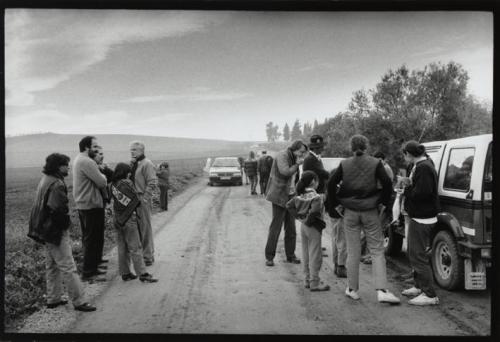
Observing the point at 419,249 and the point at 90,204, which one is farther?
the point at 90,204

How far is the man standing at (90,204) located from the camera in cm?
600

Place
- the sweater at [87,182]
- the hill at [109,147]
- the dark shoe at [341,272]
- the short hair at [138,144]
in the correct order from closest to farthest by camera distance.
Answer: the hill at [109,147] → the short hair at [138,144] → the sweater at [87,182] → the dark shoe at [341,272]

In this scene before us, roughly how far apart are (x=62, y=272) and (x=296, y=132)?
138 inches

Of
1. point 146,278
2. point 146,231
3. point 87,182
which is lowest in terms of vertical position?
point 146,278

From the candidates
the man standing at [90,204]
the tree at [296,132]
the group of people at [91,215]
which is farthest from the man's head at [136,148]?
the tree at [296,132]

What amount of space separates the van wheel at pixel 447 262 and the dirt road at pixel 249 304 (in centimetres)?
19

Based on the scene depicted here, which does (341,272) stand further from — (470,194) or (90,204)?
(90,204)

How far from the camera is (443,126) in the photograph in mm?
6039

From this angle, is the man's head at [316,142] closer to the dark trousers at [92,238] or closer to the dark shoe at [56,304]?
the dark trousers at [92,238]

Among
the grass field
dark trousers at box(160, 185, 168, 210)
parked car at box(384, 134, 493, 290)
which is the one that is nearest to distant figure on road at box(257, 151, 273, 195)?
dark trousers at box(160, 185, 168, 210)

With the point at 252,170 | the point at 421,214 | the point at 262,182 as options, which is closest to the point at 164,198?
Result: the point at 262,182

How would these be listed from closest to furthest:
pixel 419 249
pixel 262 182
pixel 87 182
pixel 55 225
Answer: pixel 55 225
pixel 419 249
pixel 87 182
pixel 262 182

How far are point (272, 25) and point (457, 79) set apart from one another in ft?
7.70

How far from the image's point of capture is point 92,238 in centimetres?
623
